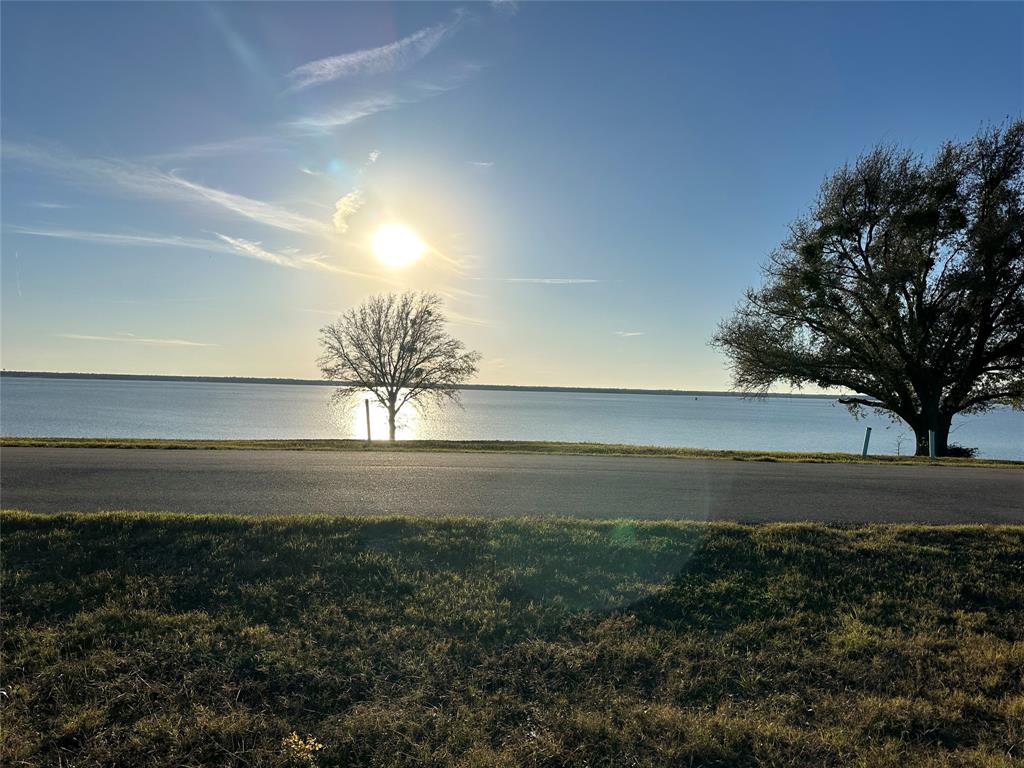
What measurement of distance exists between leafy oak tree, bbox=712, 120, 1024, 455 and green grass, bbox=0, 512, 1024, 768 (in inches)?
659

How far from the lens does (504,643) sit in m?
5.04

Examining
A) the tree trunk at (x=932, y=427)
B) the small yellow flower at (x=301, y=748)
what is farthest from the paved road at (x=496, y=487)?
the tree trunk at (x=932, y=427)

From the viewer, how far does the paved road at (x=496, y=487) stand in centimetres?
Result: 817

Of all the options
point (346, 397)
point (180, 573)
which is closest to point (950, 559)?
point (180, 573)

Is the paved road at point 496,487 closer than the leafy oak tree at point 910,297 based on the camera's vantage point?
Yes

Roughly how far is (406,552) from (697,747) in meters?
3.39

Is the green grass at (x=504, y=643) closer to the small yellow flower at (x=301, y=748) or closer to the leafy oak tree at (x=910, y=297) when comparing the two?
the small yellow flower at (x=301, y=748)

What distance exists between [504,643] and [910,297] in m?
21.9

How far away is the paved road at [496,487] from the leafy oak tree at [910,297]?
30.4 ft

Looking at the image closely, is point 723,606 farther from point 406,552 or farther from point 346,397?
point 346,397

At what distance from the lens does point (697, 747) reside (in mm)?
3893

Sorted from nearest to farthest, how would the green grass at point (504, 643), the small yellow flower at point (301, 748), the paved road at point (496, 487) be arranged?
the small yellow flower at point (301, 748) → the green grass at point (504, 643) → the paved road at point (496, 487)

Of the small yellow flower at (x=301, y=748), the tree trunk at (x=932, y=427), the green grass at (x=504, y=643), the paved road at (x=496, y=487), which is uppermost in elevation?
the tree trunk at (x=932, y=427)

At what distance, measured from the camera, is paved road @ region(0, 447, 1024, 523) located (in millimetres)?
8172
